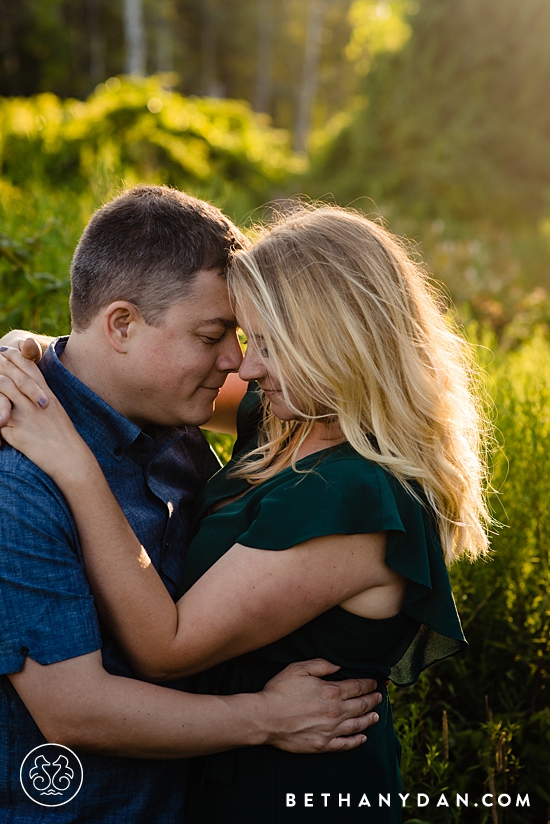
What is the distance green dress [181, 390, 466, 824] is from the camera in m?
1.89

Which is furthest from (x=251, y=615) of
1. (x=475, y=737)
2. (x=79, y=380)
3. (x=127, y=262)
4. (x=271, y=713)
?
(x=475, y=737)

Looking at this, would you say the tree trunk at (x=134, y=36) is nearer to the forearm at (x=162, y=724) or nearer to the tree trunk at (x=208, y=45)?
the tree trunk at (x=208, y=45)

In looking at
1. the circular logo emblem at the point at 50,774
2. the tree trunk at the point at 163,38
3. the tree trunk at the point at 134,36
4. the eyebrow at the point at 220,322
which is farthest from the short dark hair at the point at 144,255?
the tree trunk at the point at 163,38

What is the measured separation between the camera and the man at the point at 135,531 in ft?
5.61

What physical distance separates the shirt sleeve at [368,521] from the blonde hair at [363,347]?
0.25 ft

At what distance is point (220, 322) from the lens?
220cm

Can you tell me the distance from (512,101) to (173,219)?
1112 cm

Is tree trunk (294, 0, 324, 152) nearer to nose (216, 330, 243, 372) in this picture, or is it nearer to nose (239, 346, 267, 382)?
nose (216, 330, 243, 372)

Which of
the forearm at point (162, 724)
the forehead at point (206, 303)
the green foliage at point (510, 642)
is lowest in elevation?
the green foliage at point (510, 642)

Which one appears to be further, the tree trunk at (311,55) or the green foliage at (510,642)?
the tree trunk at (311,55)

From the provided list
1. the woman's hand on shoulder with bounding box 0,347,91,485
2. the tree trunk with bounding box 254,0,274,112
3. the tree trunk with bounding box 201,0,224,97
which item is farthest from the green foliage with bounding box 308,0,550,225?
the tree trunk with bounding box 254,0,274,112

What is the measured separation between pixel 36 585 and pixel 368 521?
805mm

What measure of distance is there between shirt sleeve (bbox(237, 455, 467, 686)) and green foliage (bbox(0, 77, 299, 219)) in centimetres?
543

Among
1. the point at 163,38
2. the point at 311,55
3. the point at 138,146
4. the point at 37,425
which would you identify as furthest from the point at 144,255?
the point at 311,55
